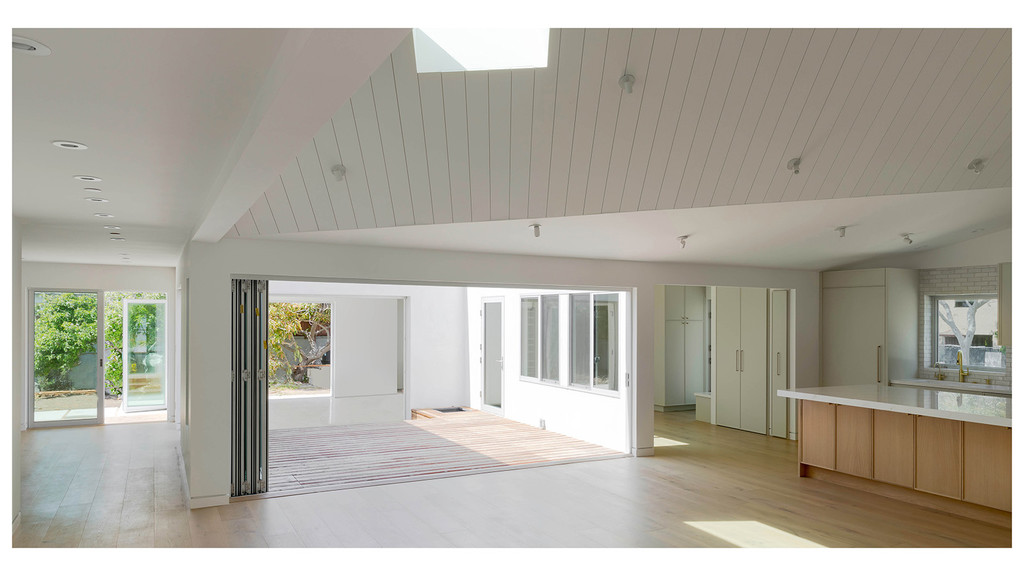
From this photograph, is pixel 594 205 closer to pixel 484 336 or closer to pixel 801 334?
pixel 801 334

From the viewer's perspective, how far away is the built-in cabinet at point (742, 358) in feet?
30.9

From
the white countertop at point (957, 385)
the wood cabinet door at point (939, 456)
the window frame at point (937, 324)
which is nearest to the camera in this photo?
the wood cabinet door at point (939, 456)

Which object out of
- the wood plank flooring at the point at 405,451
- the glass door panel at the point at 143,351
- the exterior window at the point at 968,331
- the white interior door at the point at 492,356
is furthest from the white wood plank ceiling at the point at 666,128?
the glass door panel at the point at 143,351

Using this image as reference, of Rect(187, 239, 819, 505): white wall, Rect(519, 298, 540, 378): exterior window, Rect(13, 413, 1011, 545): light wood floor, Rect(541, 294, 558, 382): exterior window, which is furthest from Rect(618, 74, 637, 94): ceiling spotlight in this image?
Rect(519, 298, 540, 378): exterior window

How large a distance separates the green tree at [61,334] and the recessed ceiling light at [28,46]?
937 centimetres

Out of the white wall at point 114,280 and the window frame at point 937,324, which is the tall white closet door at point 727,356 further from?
the white wall at point 114,280

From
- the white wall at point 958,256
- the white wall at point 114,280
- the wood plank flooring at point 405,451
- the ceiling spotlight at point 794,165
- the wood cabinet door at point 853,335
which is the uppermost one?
the ceiling spotlight at point 794,165

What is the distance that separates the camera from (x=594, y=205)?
4.71 m

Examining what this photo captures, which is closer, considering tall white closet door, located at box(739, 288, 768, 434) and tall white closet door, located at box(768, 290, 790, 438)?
tall white closet door, located at box(768, 290, 790, 438)

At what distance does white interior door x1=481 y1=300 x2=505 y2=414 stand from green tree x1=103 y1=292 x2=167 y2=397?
5.11 meters

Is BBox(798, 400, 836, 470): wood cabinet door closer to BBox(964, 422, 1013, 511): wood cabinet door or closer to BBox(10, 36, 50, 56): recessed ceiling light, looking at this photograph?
BBox(964, 422, 1013, 511): wood cabinet door

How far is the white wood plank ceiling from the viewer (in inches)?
134

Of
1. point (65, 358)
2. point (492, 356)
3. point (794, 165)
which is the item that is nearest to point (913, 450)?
point (794, 165)

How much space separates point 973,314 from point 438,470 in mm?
6550
